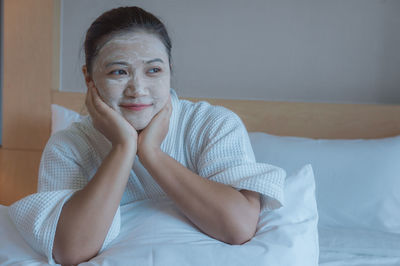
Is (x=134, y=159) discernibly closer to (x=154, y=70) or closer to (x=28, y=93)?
(x=154, y=70)

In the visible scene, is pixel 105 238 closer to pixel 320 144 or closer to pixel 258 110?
pixel 320 144

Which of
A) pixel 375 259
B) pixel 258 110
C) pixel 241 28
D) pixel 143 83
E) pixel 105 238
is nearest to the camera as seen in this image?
Answer: pixel 105 238

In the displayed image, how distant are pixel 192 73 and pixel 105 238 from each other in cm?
131

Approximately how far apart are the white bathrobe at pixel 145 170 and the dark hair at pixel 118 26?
0.23 metres

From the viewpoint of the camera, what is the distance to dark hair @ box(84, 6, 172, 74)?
46.4 inches

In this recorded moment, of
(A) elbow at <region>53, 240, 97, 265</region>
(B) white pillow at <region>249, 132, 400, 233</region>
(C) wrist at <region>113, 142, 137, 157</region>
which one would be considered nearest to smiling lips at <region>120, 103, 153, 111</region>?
(C) wrist at <region>113, 142, 137, 157</region>

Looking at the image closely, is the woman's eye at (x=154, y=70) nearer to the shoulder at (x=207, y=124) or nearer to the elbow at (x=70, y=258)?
the shoulder at (x=207, y=124)

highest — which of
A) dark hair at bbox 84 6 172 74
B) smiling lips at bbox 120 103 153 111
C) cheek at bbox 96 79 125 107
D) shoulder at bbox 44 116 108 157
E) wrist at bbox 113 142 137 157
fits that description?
dark hair at bbox 84 6 172 74

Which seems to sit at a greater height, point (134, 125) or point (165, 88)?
point (165, 88)

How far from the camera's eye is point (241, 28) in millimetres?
2115

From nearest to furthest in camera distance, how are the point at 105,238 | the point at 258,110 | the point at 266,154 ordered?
the point at 105,238
the point at 266,154
the point at 258,110

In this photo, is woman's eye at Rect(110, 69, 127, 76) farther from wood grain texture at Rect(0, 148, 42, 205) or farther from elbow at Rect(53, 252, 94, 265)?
wood grain texture at Rect(0, 148, 42, 205)

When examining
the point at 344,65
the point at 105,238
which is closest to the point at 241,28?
the point at 344,65

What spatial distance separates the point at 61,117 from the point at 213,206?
1175mm
